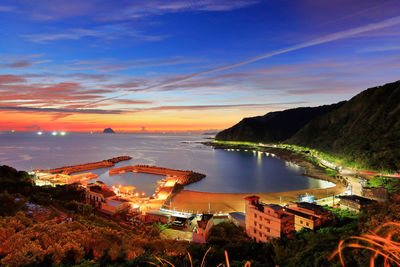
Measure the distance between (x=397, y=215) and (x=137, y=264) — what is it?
902 cm

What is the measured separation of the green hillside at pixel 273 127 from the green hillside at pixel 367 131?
41862mm

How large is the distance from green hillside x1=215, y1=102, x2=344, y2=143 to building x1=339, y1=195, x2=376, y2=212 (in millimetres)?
85937

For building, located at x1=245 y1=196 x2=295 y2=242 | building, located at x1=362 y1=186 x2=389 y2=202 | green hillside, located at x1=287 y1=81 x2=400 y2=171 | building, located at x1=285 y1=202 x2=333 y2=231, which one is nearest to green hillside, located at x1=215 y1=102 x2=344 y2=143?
green hillside, located at x1=287 y1=81 x2=400 y2=171

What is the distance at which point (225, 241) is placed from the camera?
1046 centimetres

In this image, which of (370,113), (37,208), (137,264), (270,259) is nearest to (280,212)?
(270,259)

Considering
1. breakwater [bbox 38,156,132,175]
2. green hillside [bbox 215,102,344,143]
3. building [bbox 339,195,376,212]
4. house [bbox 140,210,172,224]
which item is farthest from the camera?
green hillside [bbox 215,102,344,143]

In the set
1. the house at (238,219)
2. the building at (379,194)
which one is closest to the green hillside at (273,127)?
the building at (379,194)

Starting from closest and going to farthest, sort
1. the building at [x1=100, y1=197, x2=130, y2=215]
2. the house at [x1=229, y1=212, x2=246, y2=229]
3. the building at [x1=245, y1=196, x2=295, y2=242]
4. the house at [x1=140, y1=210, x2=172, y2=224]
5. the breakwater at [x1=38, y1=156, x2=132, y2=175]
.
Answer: the building at [x1=245, y1=196, x2=295, y2=242]
the house at [x1=229, y1=212, x2=246, y2=229]
the house at [x1=140, y1=210, x2=172, y2=224]
the building at [x1=100, y1=197, x2=130, y2=215]
the breakwater at [x1=38, y1=156, x2=132, y2=175]

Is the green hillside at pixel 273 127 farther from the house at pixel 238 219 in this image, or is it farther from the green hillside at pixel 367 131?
the house at pixel 238 219

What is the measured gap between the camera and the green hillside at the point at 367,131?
98.4 feet

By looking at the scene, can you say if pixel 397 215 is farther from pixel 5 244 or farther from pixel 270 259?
pixel 5 244

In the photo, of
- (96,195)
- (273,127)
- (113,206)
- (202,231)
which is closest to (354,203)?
(202,231)

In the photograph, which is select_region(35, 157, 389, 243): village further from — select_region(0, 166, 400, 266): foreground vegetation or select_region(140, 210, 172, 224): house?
select_region(0, 166, 400, 266): foreground vegetation

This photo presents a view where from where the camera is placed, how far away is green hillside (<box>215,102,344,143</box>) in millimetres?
103938
